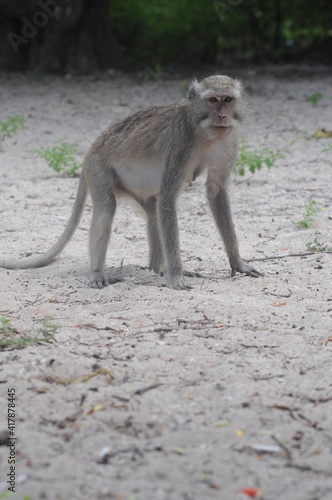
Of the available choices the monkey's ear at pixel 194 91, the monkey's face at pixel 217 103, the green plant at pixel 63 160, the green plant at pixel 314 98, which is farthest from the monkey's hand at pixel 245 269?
the green plant at pixel 314 98

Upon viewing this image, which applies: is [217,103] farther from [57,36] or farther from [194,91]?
[57,36]

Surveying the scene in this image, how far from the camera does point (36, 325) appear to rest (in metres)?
4.88

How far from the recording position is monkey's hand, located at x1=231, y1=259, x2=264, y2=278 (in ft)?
19.9

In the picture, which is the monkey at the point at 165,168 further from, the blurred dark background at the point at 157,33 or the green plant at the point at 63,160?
the blurred dark background at the point at 157,33

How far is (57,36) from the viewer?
44.8ft

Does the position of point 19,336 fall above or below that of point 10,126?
below

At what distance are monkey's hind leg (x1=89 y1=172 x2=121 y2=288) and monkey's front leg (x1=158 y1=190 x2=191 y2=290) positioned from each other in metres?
0.46

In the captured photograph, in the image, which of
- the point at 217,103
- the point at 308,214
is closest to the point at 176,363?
the point at 217,103

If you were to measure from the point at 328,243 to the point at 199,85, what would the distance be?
6.50 ft

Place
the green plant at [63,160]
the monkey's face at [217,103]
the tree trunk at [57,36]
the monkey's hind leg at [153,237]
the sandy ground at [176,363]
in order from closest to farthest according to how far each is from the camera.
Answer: the sandy ground at [176,363], the monkey's face at [217,103], the monkey's hind leg at [153,237], the green plant at [63,160], the tree trunk at [57,36]

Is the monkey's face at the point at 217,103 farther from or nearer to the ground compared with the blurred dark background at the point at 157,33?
nearer to the ground

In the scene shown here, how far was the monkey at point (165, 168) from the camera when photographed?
18.6 feet

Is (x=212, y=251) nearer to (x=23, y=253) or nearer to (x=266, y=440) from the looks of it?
(x=23, y=253)

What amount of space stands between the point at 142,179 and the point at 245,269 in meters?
1.10
